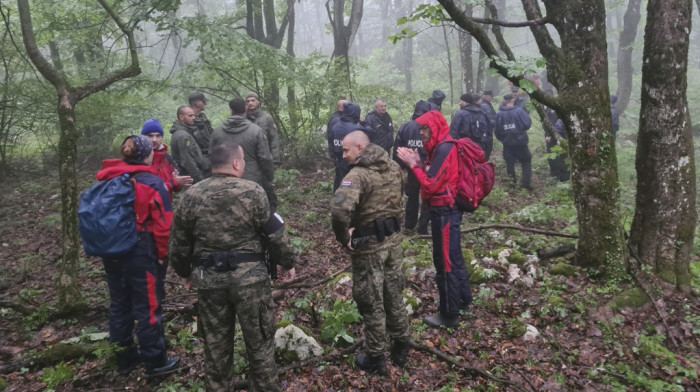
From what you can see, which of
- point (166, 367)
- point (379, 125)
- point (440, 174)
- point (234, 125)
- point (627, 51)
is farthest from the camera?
point (627, 51)

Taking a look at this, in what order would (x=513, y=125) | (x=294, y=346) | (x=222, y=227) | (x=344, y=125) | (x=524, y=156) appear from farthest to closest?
(x=524, y=156) < (x=513, y=125) < (x=344, y=125) < (x=294, y=346) < (x=222, y=227)

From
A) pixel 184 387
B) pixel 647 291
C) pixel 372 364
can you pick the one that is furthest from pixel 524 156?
pixel 184 387

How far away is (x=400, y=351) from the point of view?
14.0ft

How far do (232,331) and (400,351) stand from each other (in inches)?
68.4

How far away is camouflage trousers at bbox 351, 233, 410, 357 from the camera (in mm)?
4000

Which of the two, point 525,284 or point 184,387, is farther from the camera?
point 525,284

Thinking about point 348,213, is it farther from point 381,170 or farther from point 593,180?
point 593,180

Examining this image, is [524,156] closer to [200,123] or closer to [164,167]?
[200,123]

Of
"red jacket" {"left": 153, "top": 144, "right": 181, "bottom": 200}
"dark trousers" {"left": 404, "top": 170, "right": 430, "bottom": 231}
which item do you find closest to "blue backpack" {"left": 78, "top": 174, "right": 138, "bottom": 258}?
"red jacket" {"left": 153, "top": 144, "right": 181, "bottom": 200}

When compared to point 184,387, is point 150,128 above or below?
above

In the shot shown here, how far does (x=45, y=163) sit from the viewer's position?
42.4 ft

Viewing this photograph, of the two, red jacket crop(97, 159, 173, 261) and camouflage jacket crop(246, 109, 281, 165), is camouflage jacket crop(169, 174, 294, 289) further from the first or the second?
camouflage jacket crop(246, 109, 281, 165)

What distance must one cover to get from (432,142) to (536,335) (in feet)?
8.03

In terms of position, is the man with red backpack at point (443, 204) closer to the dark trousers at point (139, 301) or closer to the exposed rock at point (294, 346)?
the exposed rock at point (294, 346)
